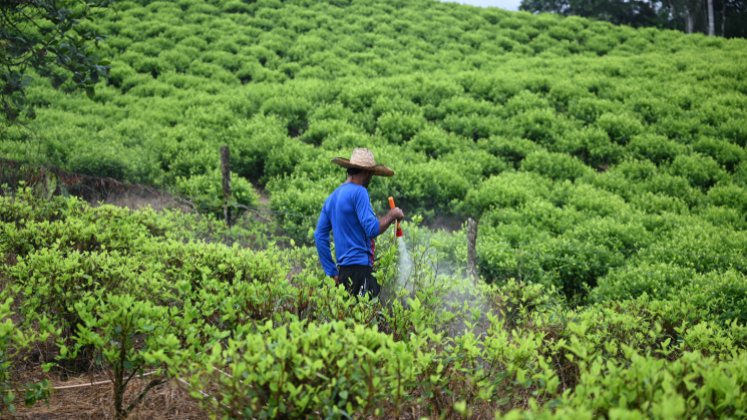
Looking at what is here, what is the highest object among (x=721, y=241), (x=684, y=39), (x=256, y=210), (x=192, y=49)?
(x=684, y=39)

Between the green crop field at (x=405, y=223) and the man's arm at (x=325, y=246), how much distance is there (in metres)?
0.38

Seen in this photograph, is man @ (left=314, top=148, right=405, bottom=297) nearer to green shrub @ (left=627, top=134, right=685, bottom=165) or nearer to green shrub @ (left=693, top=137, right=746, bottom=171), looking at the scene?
green shrub @ (left=627, top=134, right=685, bottom=165)

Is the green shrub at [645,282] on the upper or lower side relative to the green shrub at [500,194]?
lower

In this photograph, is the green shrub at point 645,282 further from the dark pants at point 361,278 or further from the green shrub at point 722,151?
the green shrub at point 722,151

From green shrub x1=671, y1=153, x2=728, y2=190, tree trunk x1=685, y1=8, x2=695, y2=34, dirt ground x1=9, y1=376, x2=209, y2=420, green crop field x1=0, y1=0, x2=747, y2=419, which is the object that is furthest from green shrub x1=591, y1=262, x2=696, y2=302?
tree trunk x1=685, y1=8, x2=695, y2=34

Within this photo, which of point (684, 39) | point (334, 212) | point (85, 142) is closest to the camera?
point (334, 212)

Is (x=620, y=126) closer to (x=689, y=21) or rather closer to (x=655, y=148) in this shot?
(x=655, y=148)

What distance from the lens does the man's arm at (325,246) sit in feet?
18.0

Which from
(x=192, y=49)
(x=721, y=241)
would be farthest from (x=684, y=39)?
(x=192, y=49)

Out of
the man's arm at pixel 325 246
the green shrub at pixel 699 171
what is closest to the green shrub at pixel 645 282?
the man's arm at pixel 325 246

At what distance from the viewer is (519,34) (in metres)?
24.3

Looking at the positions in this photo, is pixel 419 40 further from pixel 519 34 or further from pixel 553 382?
pixel 553 382

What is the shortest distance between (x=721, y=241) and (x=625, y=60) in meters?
12.7

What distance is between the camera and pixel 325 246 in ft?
18.2
